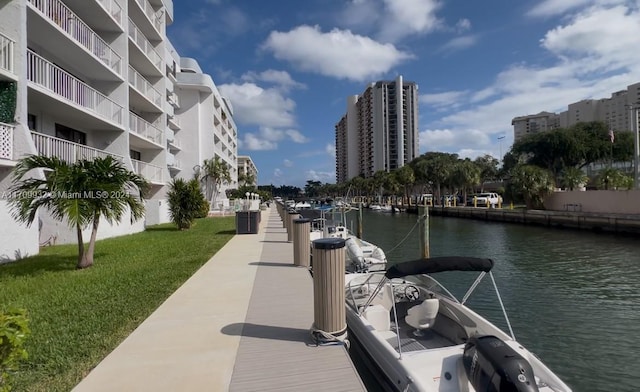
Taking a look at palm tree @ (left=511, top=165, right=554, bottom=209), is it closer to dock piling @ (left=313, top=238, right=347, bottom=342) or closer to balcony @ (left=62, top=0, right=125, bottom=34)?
balcony @ (left=62, top=0, right=125, bottom=34)

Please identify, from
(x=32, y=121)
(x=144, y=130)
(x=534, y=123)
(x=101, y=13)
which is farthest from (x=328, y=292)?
(x=534, y=123)

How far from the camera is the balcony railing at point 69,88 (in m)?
→ 14.1

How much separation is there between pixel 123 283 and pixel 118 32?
62.3ft

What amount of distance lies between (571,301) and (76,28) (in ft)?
76.1

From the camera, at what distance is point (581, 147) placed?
55.2 meters

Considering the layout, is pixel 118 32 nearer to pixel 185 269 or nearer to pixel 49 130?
pixel 49 130

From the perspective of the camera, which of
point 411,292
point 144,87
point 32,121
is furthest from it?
point 144,87

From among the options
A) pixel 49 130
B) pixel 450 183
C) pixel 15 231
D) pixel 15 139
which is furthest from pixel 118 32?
pixel 450 183

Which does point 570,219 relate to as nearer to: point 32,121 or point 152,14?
point 32,121

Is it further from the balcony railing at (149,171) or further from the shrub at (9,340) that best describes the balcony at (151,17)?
the shrub at (9,340)

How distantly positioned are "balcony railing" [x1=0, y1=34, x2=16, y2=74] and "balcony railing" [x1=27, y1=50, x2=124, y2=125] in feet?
5.09

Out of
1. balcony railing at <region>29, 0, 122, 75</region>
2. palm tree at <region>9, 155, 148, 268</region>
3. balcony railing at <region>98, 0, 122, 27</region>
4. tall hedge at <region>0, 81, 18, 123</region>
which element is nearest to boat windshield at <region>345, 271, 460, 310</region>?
palm tree at <region>9, 155, 148, 268</region>

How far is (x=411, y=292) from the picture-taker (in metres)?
7.46

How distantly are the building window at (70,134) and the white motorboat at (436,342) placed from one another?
18.4 m
